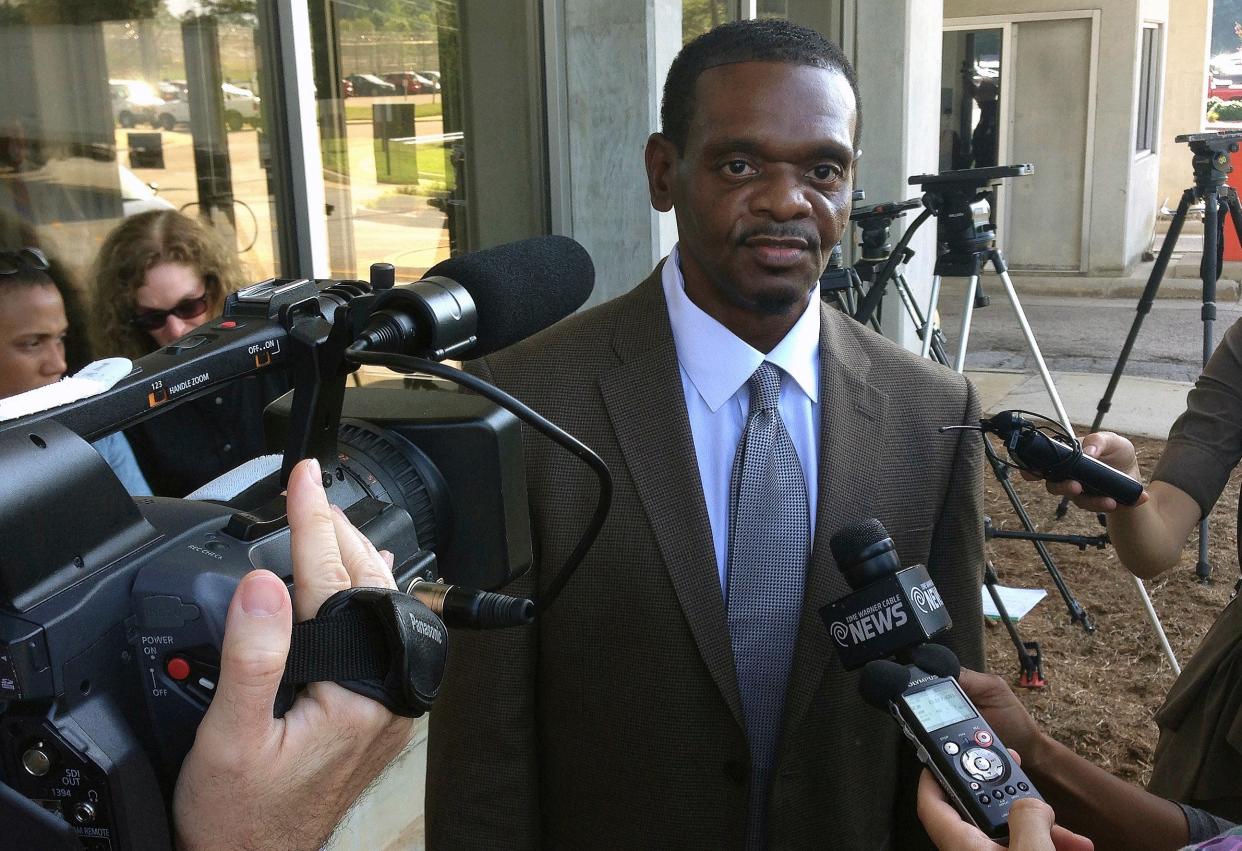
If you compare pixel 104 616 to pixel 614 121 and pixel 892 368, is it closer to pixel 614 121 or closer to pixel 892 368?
pixel 892 368

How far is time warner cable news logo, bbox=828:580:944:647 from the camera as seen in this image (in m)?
1.19

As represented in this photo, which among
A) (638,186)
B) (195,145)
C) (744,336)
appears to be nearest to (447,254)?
(638,186)

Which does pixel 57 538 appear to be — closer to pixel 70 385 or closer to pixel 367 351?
pixel 70 385

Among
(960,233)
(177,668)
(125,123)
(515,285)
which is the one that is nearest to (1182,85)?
(960,233)

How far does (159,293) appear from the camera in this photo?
8.13 ft

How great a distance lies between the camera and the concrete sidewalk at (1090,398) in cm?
685

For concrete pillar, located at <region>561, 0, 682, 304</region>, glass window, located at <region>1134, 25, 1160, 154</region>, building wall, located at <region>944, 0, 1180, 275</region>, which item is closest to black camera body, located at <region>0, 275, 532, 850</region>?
concrete pillar, located at <region>561, 0, 682, 304</region>

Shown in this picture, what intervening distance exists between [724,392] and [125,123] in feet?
5.56

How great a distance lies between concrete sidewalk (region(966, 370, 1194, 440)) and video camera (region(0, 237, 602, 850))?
5.84 m

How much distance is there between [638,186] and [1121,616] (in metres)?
2.48

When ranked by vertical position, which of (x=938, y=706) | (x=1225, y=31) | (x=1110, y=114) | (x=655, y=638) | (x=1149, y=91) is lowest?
(x=655, y=638)

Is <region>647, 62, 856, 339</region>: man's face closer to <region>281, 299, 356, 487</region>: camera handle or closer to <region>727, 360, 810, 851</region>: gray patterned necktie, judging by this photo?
<region>727, 360, 810, 851</region>: gray patterned necktie

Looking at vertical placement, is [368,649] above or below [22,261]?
below

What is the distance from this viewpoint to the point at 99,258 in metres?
2.55
